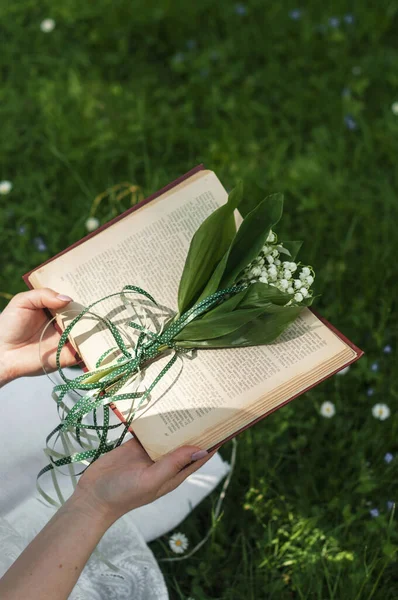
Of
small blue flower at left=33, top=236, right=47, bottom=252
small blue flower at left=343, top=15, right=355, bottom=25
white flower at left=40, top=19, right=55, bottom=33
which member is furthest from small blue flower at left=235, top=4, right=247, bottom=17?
small blue flower at left=33, top=236, right=47, bottom=252

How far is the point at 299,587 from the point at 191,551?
0.95ft

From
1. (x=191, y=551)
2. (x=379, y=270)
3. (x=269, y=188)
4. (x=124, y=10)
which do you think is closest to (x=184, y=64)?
(x=124, y=10)

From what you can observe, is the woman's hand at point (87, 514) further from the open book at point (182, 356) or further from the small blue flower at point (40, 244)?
the small blue flower at point (40, 244)

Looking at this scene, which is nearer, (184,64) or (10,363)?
(10,363)

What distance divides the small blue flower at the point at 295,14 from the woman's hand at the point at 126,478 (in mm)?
1994

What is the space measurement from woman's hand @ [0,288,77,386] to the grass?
59 cm

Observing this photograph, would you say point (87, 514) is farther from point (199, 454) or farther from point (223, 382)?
point (223, 382)

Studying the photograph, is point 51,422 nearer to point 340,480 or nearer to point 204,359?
point 204,359

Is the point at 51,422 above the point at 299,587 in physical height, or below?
above

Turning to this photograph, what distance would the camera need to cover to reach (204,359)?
1282mm

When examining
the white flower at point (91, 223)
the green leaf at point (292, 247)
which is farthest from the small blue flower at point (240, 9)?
the green leaf at point (292, 247)

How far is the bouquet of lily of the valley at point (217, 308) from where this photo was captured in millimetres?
1244

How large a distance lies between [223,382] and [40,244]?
1089mm

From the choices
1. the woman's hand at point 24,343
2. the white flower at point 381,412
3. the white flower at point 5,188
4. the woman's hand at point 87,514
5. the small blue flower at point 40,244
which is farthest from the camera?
the white flower at point 5,188
